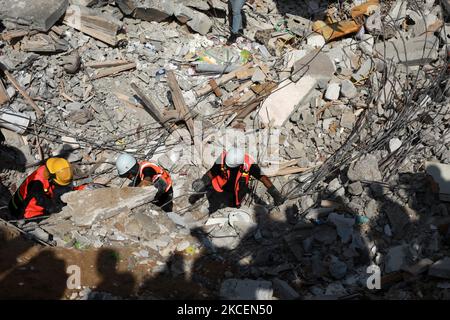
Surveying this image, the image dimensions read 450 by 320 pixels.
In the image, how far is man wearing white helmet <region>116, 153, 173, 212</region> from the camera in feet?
23.6

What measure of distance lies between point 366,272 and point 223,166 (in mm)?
2613

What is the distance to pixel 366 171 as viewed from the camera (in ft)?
22.6

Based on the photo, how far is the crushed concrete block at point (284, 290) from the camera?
5.45 metres

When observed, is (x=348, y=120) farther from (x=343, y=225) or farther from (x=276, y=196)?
(x=343, y=225)

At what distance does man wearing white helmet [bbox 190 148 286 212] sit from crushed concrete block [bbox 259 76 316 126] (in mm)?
1596

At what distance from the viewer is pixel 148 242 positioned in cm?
636

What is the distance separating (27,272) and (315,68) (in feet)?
20.6

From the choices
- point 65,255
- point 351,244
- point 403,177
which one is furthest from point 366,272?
point 65,255

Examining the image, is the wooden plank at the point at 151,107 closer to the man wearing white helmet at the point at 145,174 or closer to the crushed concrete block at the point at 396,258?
the man wearing white helmet at the point at 145,174

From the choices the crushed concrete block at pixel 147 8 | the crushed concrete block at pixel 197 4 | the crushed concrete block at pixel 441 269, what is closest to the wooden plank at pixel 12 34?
the crushed concrete block at pixel 147 8

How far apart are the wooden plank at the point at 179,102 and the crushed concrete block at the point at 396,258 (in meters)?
4.37

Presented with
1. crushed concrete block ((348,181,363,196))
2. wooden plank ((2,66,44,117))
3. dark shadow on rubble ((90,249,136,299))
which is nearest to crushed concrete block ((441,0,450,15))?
crushed concrete block ((348,181,363,196))

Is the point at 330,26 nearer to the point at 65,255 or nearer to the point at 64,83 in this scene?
the point at 64,83

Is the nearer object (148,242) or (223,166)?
(148,242)
